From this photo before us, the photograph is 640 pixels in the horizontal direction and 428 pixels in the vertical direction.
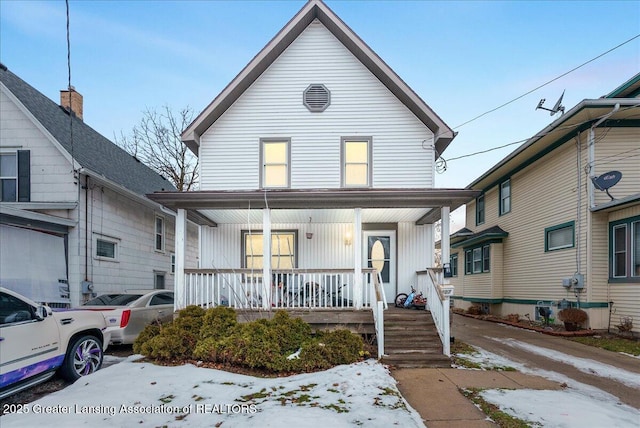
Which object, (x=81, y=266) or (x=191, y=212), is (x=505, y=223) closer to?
(x=191, y=212)

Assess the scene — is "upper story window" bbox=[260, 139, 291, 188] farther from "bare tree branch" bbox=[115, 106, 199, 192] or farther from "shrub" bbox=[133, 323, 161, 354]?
"bare tree branch" bbox=[115, 106, 199, 192]

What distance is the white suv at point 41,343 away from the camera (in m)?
4.43

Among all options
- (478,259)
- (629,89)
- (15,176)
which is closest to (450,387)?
(629,89)

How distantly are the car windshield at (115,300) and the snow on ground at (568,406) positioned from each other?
7646 millimetres

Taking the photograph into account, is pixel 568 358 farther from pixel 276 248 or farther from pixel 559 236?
pixel 276 248

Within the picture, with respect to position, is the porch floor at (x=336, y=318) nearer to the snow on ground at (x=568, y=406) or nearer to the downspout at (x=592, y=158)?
the snow on ground at (x=568, y=406)

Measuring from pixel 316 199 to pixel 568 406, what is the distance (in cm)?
579

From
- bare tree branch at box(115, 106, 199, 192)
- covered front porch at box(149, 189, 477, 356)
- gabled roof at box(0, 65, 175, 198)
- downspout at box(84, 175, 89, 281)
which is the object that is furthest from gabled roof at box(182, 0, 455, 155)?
bare tree branch at box(115, 106, 199, 192)

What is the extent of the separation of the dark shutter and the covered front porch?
468cm

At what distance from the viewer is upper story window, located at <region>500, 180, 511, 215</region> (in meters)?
15.4

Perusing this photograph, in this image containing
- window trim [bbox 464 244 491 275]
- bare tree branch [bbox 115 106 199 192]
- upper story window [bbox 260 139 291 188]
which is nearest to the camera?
upper story window [bbox 260 139 291 188]

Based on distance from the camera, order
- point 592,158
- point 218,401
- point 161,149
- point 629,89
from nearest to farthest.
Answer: point 218,401, point 629,89, point 592,158, point 161,149

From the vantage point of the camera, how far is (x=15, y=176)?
390 inches

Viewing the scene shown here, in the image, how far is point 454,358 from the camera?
277 inches
